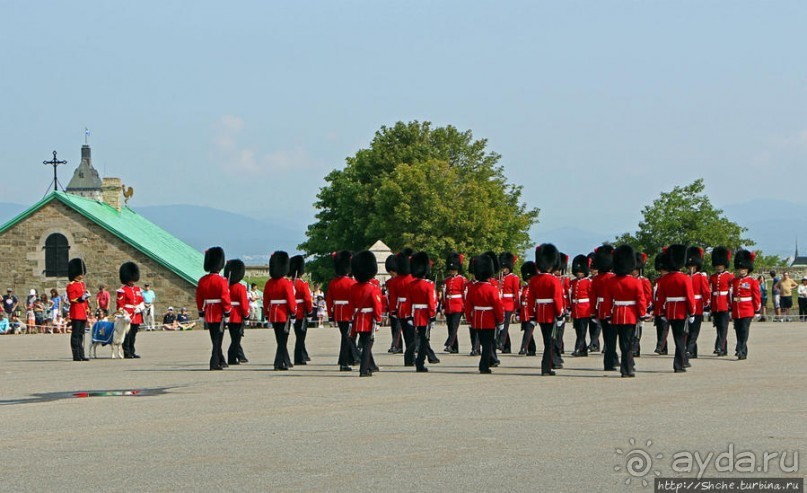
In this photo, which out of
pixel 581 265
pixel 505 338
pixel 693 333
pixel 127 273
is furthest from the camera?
pixel 127 273

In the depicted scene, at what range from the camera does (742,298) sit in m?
21.7

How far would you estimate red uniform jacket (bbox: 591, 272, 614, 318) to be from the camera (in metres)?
18.4

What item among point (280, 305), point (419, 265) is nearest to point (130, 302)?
point (280, 305)

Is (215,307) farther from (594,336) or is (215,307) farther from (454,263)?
(594,336)

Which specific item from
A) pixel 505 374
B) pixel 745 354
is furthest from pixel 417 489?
pixel 745 354

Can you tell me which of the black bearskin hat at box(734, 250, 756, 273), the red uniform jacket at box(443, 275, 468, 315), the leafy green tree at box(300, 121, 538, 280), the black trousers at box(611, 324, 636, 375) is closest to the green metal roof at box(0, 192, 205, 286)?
the leafy green tree at box(300, 121, 538, 280)

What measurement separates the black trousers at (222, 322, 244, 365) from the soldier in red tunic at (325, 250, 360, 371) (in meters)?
1.92

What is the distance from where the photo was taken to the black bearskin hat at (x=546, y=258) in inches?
751

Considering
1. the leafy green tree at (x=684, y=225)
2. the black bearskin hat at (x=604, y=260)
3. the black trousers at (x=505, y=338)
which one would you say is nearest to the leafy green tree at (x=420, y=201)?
the leafy green tree at (x=684, y=225)

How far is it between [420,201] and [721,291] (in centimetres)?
4190

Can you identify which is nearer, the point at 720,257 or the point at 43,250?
the point at 720,257

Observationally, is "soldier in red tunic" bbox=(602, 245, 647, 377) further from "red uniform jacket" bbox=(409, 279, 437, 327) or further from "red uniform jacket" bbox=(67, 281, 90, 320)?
"red uniform jacket" bbox=(67, 281, 90, 320)

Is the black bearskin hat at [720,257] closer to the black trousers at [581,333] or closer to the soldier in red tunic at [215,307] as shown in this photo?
the black trousers at [581,333]

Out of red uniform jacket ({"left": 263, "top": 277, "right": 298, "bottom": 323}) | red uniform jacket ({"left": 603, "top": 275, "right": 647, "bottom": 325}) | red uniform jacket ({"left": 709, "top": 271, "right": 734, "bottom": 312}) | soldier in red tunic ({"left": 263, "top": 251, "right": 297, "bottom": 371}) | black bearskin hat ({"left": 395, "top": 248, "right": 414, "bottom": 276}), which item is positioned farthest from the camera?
red uniform jacket ({"left": 709, "top": 271, "right": 734, "bottom": 312})
